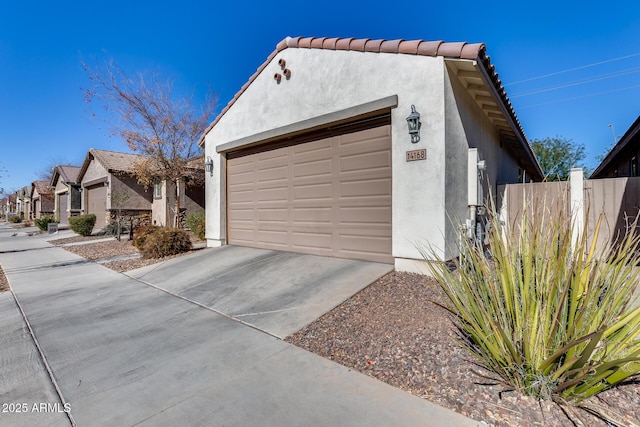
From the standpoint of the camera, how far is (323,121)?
6184mm

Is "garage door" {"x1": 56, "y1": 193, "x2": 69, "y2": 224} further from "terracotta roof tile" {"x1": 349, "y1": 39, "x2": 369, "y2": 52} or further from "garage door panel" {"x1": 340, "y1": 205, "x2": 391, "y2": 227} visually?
"terracotta roof tile" {"x1": 349, "y1": 39, "x2": 369, "y2": 52}

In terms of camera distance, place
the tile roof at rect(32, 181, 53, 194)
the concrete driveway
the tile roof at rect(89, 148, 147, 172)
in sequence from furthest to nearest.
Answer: the tile roof at rect(32, 181, 53, 194)
the tile roof at rect(89, 148, 147, 172)
the concrete driveway

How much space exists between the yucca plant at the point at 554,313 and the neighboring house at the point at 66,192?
2858 centimetres

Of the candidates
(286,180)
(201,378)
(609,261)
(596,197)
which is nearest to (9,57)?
(286,180)

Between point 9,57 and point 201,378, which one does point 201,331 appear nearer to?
point 201,378

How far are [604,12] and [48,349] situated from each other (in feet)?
57.7

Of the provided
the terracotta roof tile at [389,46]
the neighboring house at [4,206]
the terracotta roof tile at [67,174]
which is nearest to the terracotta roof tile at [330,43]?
the terracotta roof tile at [389,46]

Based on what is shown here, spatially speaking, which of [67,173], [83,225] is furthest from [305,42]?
[67,173]

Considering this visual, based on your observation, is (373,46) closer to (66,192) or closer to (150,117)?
(150,117)

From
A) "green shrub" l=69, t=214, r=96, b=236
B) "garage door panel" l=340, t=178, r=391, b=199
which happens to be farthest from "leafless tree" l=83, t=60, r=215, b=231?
"garage door panel" l=340, t=178, r=391, b=199

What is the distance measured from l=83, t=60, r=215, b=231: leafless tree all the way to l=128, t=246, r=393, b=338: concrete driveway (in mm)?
6362

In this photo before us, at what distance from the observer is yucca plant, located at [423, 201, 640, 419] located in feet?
6.60

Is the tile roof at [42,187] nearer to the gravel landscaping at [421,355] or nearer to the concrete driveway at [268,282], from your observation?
the concrete driveway at [268,282]

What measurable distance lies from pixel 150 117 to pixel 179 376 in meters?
12.0
